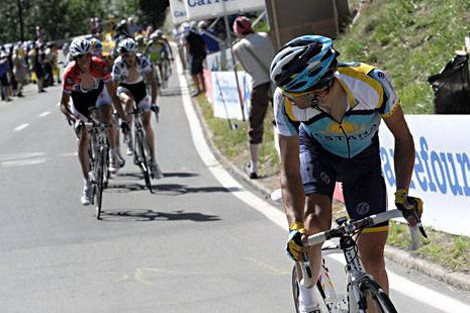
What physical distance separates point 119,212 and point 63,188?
2.77 m

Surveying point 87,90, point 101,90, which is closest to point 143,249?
point 87,90

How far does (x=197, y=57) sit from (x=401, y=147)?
2554cm

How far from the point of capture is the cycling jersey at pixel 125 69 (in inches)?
610

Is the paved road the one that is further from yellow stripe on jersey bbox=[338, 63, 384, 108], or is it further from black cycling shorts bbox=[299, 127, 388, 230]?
yellow stripe on jersey bbox=[338, 63, 384, 108]

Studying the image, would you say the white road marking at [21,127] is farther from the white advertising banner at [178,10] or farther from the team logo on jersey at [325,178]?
the team logo on jersey at [325,178]

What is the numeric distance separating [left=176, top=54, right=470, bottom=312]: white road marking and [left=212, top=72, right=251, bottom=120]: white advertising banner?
2.09 feet

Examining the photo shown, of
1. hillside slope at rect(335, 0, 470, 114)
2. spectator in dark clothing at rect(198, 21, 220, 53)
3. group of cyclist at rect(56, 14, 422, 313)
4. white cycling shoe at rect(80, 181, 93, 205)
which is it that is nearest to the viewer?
group of cyclist at rect(56, 14, 422, 313)

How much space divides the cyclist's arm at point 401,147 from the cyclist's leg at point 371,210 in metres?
0.29

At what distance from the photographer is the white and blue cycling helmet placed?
5.22 m

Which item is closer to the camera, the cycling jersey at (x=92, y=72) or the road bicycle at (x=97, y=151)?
the cycling jersey at (x=92, y=72)

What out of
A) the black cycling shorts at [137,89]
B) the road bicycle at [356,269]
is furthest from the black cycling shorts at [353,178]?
the black cycling shorts at [137,89]

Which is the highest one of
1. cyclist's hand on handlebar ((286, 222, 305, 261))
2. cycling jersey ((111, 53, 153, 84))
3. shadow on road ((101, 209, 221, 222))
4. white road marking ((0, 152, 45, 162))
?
cyclist's hand on handlebar ((286, 222, 305, 261))

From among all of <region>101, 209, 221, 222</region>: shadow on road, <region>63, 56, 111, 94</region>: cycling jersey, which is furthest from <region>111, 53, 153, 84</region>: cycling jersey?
<region>101, 209, 221, 222</region>: shadow on road

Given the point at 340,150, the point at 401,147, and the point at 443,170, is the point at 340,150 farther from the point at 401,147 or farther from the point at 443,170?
the point at 443,170
